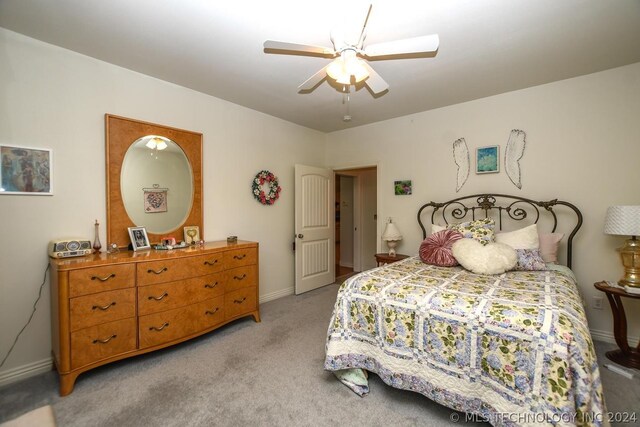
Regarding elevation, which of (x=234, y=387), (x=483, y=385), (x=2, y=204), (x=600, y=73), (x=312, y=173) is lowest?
(x=234, y=387)

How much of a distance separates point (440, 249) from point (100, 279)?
283 centimetres

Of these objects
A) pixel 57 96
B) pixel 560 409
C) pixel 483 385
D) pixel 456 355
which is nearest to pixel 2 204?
pixel 57 96

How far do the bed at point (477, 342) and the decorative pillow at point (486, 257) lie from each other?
76 millimetres

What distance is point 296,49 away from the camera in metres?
1.66

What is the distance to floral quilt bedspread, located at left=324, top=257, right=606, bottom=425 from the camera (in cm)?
128

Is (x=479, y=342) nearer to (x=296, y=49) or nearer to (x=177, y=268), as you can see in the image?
(x=296, y=49)

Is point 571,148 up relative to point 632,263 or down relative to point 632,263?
up

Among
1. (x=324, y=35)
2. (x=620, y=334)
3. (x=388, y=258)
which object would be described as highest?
(x=324, y=35)

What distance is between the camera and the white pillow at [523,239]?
8.52ft

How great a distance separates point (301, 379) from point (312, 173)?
9.34ft

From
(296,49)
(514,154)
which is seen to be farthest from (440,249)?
(296,49)

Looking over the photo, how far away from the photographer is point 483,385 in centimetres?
150

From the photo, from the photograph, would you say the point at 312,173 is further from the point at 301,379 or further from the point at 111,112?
the point at 301,379

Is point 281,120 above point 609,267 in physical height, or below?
above
